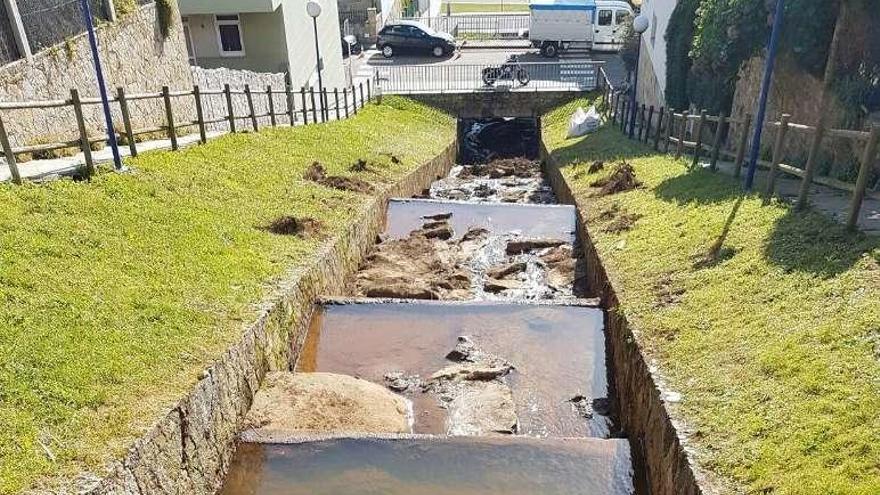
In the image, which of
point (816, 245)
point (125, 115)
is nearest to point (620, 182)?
point (816, 245)

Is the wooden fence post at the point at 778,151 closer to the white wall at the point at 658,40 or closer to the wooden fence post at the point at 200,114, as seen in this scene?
the wooden fence post at the point at 200,114

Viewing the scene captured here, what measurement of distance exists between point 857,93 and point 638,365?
25.5ft

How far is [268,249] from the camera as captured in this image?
9.73 m

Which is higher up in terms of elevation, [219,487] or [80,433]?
[80,433]

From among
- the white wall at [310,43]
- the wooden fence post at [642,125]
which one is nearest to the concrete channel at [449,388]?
the wooden fence post at [642,125]

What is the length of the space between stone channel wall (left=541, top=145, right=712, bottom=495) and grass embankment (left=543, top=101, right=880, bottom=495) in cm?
18

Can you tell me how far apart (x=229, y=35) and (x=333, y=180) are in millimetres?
12797

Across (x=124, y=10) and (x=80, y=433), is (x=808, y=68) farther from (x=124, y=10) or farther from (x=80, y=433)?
(x=124, y=10)

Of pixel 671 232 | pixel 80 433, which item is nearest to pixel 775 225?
pixel 671 232

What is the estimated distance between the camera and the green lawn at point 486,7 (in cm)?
5643

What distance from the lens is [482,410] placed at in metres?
7.51

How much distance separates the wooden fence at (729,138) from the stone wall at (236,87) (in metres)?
11.1

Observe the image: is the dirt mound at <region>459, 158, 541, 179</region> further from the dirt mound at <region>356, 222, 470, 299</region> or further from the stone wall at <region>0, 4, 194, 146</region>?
the stone wall at <region>0, 4, 194, 146</region>

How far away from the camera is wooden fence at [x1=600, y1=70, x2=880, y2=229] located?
24.9ft
